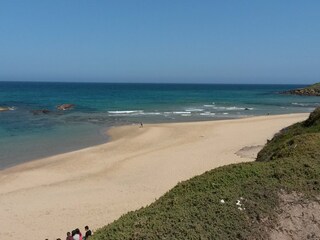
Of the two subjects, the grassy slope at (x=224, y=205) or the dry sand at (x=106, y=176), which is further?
the dry sand at (x=106, y=176)

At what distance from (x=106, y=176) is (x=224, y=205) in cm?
1503

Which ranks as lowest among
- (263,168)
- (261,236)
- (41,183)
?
(41,183)

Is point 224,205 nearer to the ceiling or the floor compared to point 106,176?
nearer to the ceiling

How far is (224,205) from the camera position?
24.3 feet

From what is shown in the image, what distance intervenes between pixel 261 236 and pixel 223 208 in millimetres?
819

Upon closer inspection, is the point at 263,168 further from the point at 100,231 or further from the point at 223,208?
the point at 100,231

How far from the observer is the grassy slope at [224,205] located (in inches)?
265

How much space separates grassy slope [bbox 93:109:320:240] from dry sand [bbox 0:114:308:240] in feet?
25.0

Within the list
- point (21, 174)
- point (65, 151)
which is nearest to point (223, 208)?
point (21, 174)

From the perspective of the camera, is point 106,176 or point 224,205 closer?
point 224,205

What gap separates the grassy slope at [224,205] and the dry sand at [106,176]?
7617 mm

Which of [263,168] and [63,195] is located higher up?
[263,168]

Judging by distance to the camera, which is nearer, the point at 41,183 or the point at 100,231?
the point at 100,231

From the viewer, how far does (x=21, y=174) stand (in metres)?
22.4
